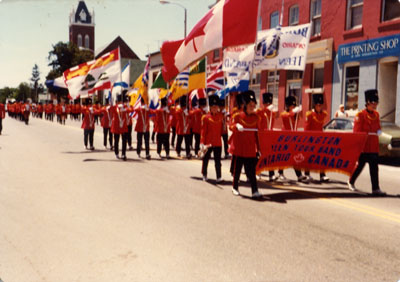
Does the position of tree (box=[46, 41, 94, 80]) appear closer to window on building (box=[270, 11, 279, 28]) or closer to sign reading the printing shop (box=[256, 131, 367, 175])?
window on building (box=[270, 11, 279, 28])

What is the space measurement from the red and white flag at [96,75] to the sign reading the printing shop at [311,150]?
780cm

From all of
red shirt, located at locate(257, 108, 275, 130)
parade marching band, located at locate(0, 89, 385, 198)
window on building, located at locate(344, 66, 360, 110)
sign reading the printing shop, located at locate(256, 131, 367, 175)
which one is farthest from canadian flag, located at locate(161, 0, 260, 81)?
window on building, located at locate(344, 66, 360, 110)

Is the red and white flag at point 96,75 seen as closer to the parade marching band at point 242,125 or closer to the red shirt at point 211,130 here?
the parade marching band at point 242,125

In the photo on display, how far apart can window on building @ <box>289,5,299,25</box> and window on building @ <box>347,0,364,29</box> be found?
13.3ft

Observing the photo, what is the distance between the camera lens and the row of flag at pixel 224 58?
10039mm

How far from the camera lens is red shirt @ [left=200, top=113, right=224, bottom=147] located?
9.78 metres

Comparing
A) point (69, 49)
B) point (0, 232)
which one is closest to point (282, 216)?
point (0, 232)

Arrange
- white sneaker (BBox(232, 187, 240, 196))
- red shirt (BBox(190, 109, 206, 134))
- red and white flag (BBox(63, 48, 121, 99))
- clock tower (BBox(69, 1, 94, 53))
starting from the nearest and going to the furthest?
white sneaker (BBox(232, 187, 240, 196))
red shirt (BBox(190, 109, 206, 134))
red and white flag (BBox(63, 48, 121, 99))
clock tower (BBox(69, 1, 94, 53))

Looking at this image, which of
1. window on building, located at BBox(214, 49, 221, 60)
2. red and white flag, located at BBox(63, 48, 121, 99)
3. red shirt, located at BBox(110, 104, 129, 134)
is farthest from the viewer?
window on building, located at BBox(214, 49, 221, 60)

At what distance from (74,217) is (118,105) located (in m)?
8.42

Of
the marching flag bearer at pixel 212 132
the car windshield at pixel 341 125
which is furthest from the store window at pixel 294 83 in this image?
the marching flag bearer at pixel 212 132

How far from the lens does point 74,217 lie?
652cm

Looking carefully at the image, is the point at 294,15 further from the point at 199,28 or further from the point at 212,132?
the point at 212,132

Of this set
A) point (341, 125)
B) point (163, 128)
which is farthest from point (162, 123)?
point (341, 125)
